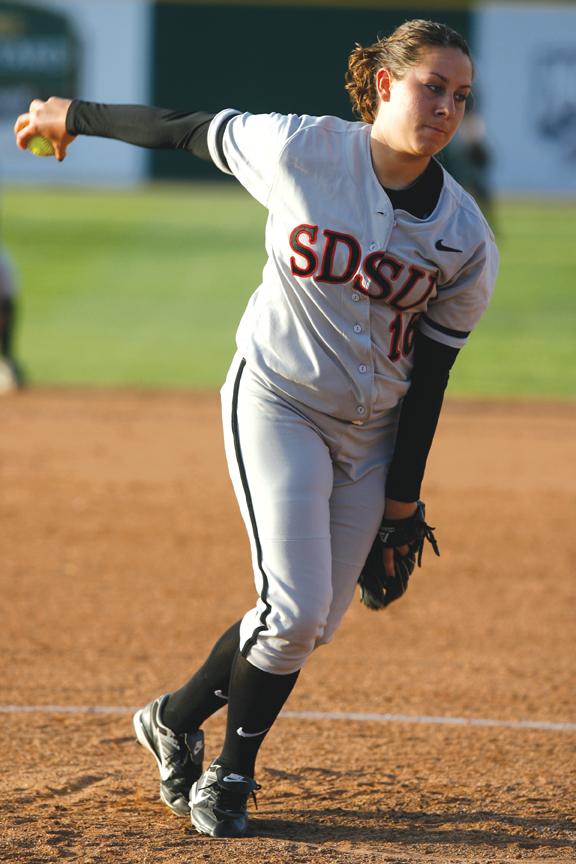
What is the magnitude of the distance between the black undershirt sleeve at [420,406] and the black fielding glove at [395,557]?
161 mm

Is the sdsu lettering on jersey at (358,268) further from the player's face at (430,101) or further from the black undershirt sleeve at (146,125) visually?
the black undershirt sleeve at (146,125)

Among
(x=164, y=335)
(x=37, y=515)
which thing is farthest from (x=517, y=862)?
(x=164, y=335)

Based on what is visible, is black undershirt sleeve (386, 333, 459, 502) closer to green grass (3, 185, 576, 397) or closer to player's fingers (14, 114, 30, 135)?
player's fingers (14, 114, 30, 135)

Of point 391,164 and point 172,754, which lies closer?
point 391,164

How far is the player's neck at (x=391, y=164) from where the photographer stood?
3008 millimetres

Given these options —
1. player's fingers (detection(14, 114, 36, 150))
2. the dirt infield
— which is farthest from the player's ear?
the dirt infield

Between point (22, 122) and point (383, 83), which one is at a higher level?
point (383, 83)

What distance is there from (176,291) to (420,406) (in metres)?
14.0

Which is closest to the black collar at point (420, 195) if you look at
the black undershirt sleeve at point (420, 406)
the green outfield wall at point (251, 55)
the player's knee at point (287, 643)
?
the black undershirt sleeve at point (420, 406)

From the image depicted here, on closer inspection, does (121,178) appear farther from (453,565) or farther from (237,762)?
(237,762)

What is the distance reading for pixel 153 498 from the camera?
23.9 ft

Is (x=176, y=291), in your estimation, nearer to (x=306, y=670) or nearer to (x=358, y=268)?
(x=306, y=670)

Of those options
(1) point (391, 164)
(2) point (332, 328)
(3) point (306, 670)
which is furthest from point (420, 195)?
(3) point (306, 670)

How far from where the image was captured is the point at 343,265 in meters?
2.96
